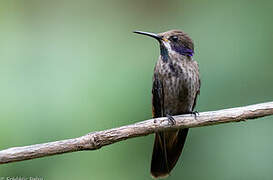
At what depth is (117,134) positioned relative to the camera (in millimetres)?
2846

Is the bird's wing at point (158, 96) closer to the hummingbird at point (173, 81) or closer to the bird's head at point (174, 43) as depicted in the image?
the hummingbird at point (173, 81)

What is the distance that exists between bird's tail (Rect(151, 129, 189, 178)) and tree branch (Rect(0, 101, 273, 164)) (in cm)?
47

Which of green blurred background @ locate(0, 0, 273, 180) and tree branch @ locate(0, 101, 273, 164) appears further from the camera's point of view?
green blurred background @ locate(0, 0, 273, 180)

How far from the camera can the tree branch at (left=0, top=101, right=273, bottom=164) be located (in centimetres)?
275

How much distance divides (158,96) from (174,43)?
458 millimetres

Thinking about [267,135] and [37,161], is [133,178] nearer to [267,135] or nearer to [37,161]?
[37,161]

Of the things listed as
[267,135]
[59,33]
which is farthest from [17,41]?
[267,135]

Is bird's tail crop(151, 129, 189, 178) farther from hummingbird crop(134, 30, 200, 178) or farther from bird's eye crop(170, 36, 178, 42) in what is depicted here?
bird's eye crop(170, 36, 178, 42)

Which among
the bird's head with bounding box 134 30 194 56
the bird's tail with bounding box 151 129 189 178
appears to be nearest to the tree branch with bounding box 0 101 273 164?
the bird's tail with bounding box 151 129 189 178

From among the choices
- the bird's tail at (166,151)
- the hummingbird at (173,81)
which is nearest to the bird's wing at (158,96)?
the hummingbird at (173,81)

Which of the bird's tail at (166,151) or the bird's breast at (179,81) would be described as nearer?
the bird's tail at (166,151)

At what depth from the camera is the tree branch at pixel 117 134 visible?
2752mm

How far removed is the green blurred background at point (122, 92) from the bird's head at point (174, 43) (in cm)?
11

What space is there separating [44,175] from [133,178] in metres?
0.62
